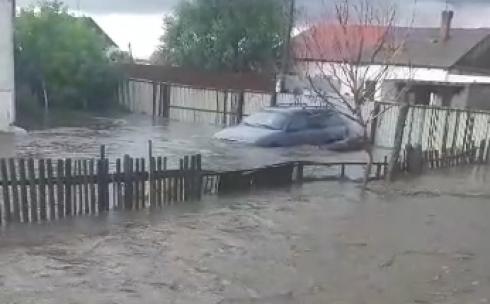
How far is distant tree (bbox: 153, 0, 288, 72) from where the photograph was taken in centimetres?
3609

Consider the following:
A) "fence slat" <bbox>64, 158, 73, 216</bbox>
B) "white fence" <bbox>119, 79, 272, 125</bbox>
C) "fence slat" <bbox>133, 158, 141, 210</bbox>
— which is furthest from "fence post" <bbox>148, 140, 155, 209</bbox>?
"white fence" <bbox>119, 79, 272, 125</bbox>

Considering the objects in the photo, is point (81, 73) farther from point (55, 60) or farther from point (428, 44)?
point (428, 44)

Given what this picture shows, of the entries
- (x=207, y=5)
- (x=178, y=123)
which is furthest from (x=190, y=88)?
(x=207, y=5)

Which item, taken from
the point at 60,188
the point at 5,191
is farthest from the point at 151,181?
the point at 5,191

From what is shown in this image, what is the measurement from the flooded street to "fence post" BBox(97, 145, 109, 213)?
0.30 meters

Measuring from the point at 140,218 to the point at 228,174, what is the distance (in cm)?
238

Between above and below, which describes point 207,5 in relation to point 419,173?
above

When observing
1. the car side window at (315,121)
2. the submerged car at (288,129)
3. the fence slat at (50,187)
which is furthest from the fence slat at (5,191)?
the car side window at (315,121)

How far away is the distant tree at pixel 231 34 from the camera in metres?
36.1

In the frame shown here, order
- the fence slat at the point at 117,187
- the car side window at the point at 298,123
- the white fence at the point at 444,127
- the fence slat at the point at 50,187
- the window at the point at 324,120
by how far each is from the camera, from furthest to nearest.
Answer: the window at the point at 324,120 → the car side window at the point at 298,123 → the white fence at the point at 444,127 → the fence slat at the point at 117,187 → the fence slat at the point at 50,187

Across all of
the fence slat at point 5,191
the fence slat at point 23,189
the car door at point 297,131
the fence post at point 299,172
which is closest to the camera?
the fence slat at point 5,191

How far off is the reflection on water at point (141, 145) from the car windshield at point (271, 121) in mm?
868

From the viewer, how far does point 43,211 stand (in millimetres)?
9438

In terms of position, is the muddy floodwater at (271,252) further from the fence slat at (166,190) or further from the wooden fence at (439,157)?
the wooden fence at (439,157)
